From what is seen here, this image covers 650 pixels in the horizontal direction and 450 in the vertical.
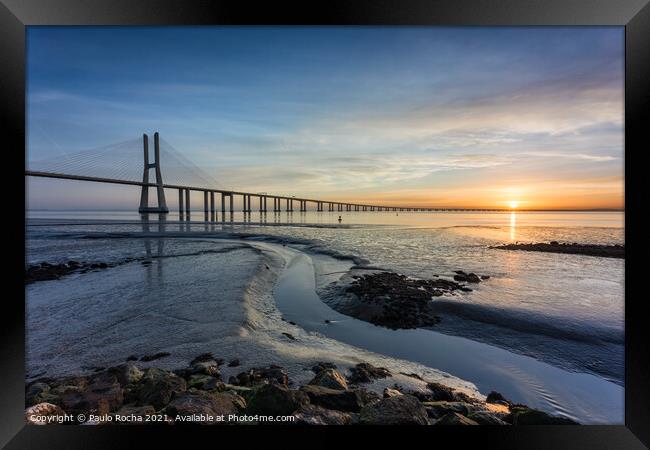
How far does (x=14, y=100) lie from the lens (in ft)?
6.61

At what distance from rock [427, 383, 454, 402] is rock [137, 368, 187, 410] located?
2469mm

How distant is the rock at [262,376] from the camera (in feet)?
9.70

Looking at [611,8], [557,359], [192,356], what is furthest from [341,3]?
[557,359]

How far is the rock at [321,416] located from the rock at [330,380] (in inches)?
16.0

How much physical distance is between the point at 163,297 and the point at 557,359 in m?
6.89

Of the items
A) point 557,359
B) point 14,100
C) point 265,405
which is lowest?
point 557,359

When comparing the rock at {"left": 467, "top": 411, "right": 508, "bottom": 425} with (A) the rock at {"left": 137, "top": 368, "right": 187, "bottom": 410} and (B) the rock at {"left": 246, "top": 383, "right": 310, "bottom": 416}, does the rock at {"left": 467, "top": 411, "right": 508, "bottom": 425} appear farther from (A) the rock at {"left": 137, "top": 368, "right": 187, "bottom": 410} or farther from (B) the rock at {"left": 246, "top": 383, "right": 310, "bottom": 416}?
(A) the rock at {"left": 137, "top": 368, "right": 187, "bottom": 410}

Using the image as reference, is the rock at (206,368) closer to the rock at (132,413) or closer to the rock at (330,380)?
the rock at (132,413)

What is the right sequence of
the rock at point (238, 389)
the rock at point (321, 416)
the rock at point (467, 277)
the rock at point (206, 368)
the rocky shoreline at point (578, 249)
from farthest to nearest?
1. the rocky shoreline at point (578, 249)
2. the rock at point (467, 277)
3. the rock at point (206, 368)
4. the rock at point (238, 389)
5. the rock at point (321, 416)

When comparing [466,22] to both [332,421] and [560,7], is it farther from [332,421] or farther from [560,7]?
[332,421]

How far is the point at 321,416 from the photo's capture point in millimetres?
2305

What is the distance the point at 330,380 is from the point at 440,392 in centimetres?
114

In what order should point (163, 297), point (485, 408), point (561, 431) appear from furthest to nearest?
point (163, 297) → point (485, 408) → point (561, 431)

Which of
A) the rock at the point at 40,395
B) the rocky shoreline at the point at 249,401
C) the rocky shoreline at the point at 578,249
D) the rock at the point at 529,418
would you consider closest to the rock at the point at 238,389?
the rocky shoreline at the point at 249,401
